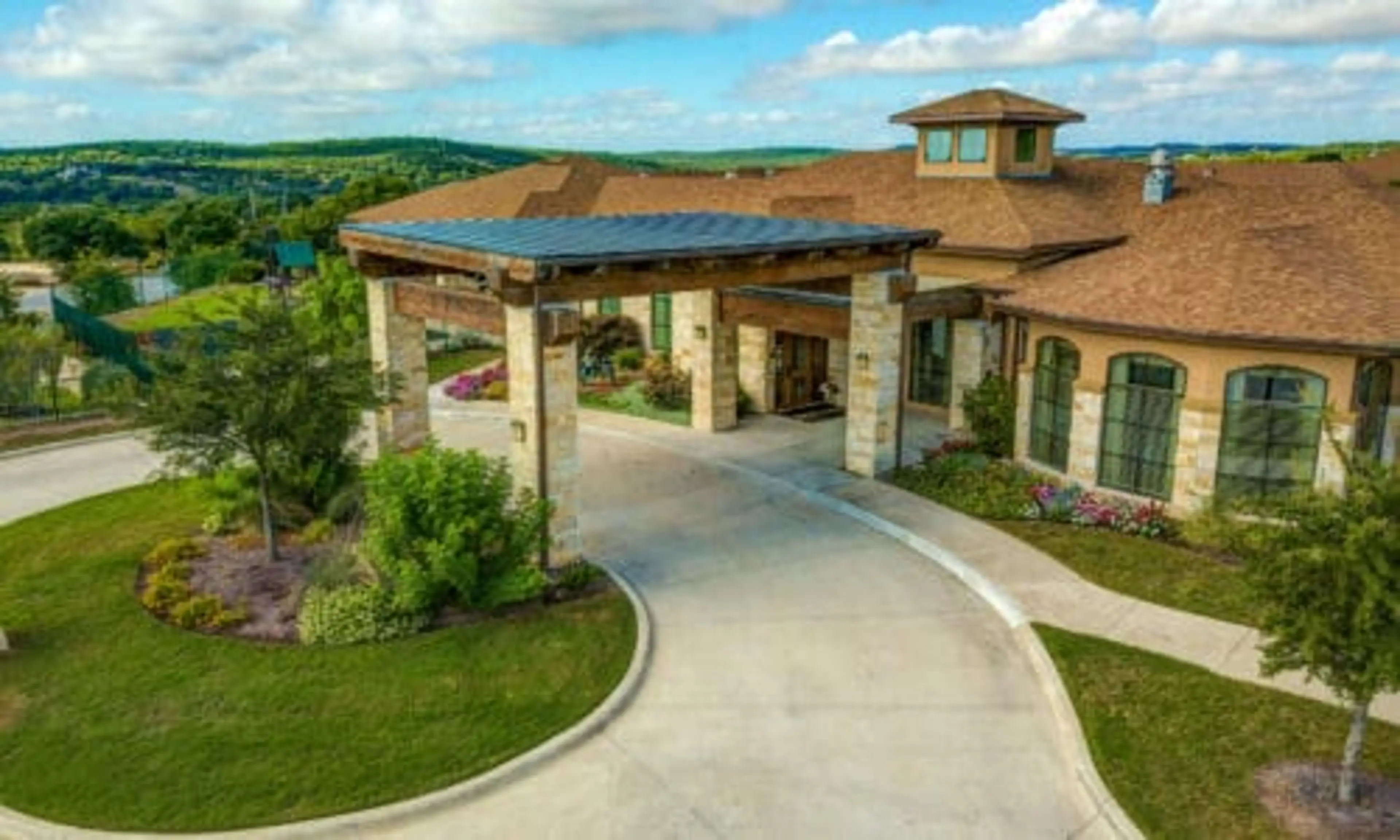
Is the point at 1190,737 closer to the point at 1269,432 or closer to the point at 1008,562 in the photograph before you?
the point at 1008,562

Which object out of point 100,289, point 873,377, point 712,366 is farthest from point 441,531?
point 100,289

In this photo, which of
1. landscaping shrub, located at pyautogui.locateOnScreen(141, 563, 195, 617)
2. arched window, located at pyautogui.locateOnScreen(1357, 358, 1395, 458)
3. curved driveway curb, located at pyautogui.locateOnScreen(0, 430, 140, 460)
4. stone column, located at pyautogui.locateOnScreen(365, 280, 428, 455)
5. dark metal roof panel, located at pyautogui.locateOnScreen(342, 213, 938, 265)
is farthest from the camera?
curved driveway curb, located at pyautogui.locateOnScreen(0, 430, 140, 460)

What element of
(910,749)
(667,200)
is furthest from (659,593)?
(667,200)

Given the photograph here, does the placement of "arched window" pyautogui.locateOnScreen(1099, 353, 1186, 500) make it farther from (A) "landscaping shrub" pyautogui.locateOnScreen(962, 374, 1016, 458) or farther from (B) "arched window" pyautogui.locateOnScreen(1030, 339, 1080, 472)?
(A) "landscaping shrub" pyautogui.locateOnScreen(962, 374, 1016, 458)

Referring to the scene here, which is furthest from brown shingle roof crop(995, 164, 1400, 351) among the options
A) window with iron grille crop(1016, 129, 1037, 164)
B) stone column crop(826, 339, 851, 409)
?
stone column crop(826, 339, 851, 409)

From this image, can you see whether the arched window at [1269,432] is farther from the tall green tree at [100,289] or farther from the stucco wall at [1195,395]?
the tall green tree at [100,289]

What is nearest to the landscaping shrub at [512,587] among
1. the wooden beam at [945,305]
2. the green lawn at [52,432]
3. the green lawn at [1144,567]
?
the green lawn at [1144,567]

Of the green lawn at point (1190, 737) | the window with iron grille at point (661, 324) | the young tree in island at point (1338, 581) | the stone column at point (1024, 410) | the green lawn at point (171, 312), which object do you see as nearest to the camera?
the young tree in island at point (1338, 581)
